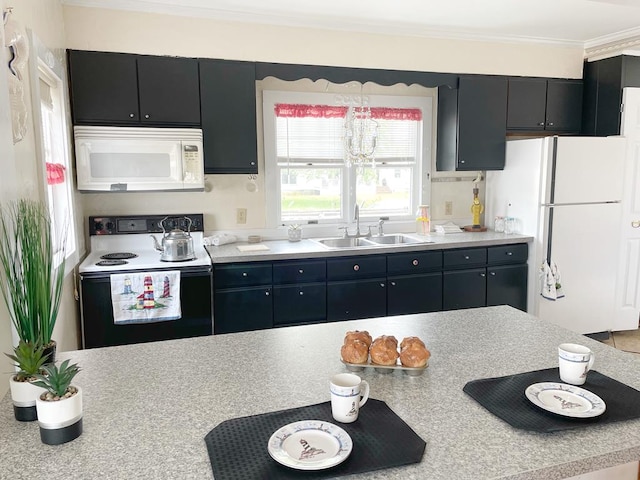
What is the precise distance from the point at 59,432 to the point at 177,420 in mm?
245

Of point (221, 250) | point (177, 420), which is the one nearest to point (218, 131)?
point (221, 250)

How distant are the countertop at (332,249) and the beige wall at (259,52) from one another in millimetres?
368

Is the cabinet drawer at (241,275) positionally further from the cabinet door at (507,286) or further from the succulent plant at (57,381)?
the succulent plant at (57,381)

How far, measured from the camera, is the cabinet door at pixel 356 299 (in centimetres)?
348

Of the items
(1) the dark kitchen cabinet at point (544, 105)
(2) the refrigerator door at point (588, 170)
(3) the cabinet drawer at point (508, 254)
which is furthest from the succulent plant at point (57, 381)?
(1) the dark kitchen cabinet at point (544, 105)

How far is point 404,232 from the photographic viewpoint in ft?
14.2

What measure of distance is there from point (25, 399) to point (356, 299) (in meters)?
2.57

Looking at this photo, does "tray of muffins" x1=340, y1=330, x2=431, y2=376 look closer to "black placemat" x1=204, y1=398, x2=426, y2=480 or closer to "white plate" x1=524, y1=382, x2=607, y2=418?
"black placemat" x1=204, y1=398, x2=426, y2=480

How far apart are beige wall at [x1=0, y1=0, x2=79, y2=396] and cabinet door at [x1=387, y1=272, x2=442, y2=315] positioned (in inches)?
82.6

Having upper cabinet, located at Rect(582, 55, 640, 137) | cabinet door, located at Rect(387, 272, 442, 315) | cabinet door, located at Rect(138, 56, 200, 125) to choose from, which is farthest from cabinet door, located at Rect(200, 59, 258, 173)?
upper cabinet, located at Rect(582, 55, 640, 137)

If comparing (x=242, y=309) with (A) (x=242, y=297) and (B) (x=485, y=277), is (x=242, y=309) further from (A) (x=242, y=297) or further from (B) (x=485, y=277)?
(B) (x=485, y=277)

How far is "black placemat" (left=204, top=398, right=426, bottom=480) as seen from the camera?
948 millimetres

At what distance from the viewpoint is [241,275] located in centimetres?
327

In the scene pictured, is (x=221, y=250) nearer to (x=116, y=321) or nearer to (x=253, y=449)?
(x=116, y=321)
